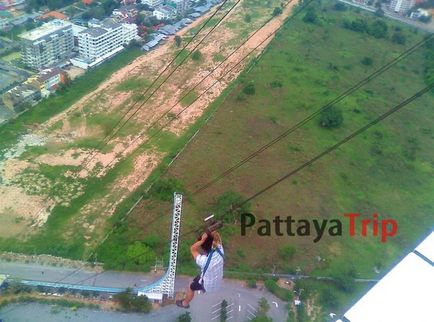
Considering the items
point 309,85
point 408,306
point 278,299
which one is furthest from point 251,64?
point 408,306

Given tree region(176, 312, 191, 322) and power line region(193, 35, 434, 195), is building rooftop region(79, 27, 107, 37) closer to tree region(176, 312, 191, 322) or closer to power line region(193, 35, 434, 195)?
power line region(193, 35, 434, 195)

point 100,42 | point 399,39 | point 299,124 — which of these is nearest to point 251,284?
point 299,124

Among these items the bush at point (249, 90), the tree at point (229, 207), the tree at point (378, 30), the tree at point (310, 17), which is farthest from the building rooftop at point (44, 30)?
the tree at point (378, 30)

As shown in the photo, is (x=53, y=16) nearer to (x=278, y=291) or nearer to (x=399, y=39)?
(x=399, y=39)

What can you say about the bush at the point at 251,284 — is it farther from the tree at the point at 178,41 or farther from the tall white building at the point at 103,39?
the tree at the point at 178,41

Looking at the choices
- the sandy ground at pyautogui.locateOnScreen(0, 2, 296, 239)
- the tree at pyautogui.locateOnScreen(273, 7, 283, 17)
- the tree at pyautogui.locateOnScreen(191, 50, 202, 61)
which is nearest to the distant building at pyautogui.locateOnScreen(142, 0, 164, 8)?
the sandy ground at pyautogui.locateOnScreen(0, 2, 296, 239)
